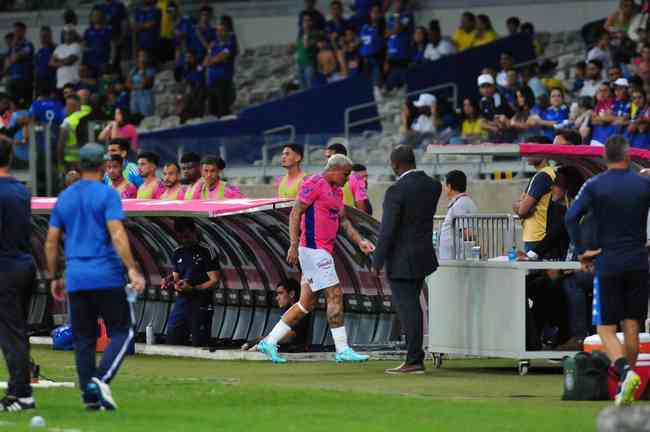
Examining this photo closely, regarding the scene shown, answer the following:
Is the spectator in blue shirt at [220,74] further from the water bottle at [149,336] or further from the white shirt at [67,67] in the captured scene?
the water bottle at [149,336]

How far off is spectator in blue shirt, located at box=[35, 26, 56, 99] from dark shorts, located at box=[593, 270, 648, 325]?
24323mm

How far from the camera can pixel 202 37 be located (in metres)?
35.2

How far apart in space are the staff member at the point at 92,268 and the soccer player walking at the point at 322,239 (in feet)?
15.7

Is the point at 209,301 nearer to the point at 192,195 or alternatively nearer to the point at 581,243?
the point at 192,195

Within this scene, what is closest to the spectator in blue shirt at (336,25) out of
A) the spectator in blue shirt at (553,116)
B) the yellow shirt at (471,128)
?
the yellow shirt at (471,128)

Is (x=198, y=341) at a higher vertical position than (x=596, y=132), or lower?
lower

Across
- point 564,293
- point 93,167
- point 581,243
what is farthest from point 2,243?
point 564,293

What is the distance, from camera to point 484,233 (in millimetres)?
16391

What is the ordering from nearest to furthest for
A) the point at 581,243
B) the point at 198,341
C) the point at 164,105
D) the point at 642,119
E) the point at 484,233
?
the point at 581,243 → the point at 484,233 → the point at 198,341 → the point at 642,119 → the point at 164,105

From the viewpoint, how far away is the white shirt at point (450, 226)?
54.0ft

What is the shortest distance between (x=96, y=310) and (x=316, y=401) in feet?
6.05

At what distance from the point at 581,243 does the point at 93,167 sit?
3.62 m

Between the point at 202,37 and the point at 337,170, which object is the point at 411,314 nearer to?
the point at 337,170

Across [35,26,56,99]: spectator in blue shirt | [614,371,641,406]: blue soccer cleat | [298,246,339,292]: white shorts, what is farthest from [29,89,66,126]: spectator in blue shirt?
[614,371,641,406]: blue soccer cleat
